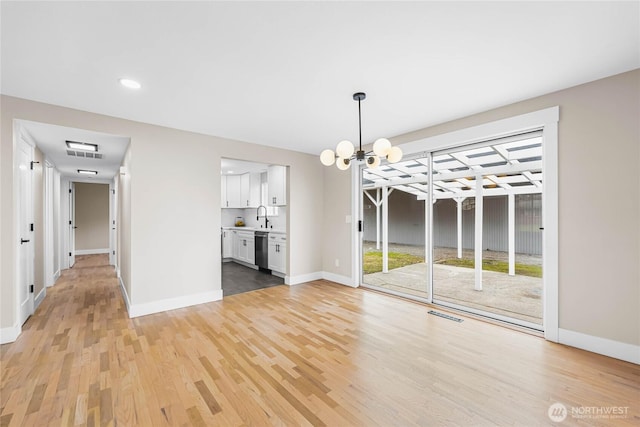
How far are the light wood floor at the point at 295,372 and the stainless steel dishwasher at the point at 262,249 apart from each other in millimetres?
2583

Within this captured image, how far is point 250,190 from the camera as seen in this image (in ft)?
23.6

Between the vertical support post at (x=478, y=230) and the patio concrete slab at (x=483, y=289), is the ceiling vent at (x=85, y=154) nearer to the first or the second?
the patio concrete slab at (x=483, y=289)

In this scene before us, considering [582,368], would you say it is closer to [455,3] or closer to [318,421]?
[318,421]

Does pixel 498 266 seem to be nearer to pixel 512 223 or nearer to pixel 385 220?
pixel 512 223

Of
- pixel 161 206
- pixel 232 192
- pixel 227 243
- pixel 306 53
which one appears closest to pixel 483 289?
pixel 306 53

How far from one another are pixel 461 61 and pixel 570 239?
81.2 inches

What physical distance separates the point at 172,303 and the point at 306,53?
357 cm

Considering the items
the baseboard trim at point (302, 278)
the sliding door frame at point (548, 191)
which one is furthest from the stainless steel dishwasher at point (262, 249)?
the sliding door frame at point (548, 191)

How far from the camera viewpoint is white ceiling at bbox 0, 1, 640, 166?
1699mm

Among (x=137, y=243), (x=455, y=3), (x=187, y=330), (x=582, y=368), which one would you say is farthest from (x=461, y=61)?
(x=137, y=243)

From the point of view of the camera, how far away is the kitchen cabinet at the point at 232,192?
297 inches

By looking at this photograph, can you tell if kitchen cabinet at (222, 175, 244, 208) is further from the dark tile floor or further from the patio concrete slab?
the patio concrete slab

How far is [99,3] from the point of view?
1.61 metres

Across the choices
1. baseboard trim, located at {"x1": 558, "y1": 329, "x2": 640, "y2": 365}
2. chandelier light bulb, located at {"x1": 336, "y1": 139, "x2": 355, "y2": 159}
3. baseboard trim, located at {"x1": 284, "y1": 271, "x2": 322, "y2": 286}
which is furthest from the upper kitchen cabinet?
baseboard trim, located at {"x1": 558, "y1": 329, "x2": 640, "y2": 365}
